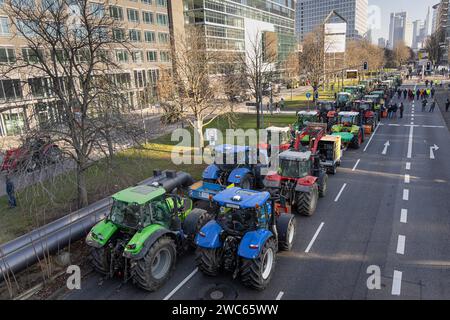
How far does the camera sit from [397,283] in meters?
9.17

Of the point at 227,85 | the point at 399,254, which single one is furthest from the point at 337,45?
the point at 399,254

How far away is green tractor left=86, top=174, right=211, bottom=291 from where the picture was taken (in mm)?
8695

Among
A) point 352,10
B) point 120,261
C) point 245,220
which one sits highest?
point 352,10

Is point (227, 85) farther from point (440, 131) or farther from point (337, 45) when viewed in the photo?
point (337, 45)

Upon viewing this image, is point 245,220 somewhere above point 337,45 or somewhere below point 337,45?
below

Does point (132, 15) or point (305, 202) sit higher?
point (132, 15)

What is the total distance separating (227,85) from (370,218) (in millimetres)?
17840

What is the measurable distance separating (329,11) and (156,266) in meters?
190

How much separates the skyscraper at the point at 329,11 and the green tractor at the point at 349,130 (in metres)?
158

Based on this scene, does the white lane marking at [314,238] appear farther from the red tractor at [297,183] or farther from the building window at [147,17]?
the building window at [147,17]

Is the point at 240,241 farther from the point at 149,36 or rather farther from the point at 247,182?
the point at 149,36

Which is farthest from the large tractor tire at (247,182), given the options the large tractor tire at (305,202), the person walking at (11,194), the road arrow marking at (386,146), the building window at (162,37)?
the building window at (162,37)

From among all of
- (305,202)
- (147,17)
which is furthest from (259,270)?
(147,17)

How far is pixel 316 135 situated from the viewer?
19.3 metres
